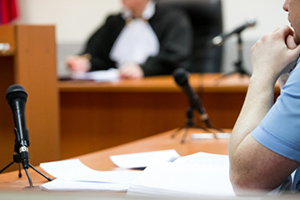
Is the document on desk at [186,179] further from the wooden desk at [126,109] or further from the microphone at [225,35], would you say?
the wooden desk at [126,109]

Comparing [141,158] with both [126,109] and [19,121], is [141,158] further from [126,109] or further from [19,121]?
[126,109]

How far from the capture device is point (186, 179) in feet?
2.87

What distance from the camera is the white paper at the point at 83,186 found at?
0.86 m

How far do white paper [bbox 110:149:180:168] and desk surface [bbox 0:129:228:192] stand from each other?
2 cm

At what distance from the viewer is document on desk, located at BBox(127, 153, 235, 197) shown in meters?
0.80

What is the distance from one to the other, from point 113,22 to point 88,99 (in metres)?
1.48

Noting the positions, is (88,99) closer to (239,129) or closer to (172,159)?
(172,159)

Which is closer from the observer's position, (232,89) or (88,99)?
(232,89)

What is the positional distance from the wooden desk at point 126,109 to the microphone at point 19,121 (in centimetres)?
152

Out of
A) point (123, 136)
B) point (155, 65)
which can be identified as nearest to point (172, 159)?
point (123, 136)

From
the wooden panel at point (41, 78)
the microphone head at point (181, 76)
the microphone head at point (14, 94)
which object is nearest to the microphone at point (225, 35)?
the microphone head at point (181, 76)

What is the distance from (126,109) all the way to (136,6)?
1.45 m

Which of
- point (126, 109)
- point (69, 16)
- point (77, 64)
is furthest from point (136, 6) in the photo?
point (69, 16)

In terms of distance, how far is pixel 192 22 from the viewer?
11.8 ft
